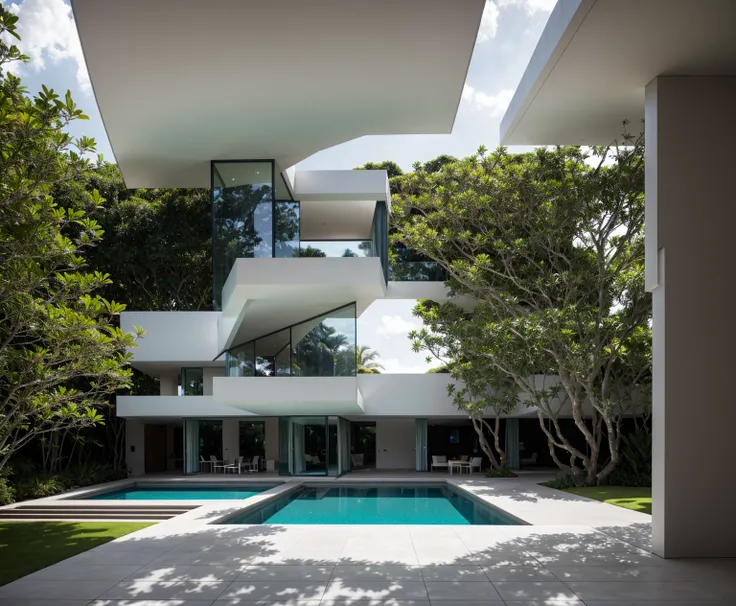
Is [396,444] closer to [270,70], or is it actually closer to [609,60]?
[270,70]

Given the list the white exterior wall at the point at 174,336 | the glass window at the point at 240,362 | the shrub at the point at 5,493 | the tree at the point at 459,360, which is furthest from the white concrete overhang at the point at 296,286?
the shrub at the point at 5,493

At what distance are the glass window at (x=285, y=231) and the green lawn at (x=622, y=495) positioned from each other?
8386 mm

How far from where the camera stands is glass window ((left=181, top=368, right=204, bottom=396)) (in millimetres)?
24172

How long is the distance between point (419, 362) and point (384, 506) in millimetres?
14033

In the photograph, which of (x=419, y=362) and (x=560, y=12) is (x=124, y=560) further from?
(x=419, y=362)

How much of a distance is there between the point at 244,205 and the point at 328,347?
4130 mm

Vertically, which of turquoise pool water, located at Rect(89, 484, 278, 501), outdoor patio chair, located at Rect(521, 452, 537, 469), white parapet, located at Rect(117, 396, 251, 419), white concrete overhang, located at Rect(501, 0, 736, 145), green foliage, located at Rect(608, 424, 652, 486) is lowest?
outdoor patio chair, located at Rect(521, 452, 537, 469)

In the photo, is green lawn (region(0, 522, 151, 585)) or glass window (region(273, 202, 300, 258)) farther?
glass window (region(273, 202, 300, 258))

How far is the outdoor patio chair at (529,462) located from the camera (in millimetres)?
25783

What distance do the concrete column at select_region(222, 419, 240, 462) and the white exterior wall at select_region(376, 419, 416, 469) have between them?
5.38 meters

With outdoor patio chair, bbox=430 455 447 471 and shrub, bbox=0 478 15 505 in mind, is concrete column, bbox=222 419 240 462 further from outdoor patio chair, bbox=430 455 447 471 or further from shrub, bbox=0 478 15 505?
shrub, bbox=0 478 15 505

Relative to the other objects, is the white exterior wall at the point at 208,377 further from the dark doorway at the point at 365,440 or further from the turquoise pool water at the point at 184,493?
the dark doorway at the point at 365,440

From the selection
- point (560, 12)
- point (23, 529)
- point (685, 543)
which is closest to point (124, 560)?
point (23, 529)

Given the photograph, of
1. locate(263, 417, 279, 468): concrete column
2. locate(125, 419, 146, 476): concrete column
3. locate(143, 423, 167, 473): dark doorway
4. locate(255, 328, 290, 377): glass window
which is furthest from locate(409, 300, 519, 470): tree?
locate(143, 423, 167, 473): dark doorway
